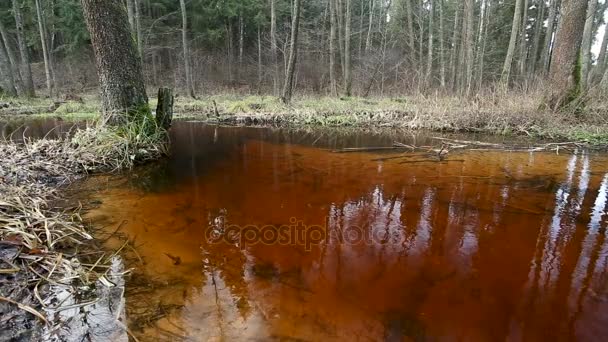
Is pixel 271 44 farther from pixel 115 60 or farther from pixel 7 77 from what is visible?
pixel 115 60

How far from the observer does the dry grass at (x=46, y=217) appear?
6.91 feet

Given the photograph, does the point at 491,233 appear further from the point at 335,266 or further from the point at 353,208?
the point at 335,266

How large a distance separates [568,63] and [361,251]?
8904 mm

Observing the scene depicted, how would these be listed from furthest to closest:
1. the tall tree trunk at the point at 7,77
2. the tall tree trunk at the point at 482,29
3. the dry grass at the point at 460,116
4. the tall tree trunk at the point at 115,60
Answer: the tall tree trunk at the point at 482,29 → the tall tree trunk at the point at 7,77 → the dry grass at the point at 460,116 → the tall tree trunk at the point at 115,60

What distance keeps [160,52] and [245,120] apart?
744 inches

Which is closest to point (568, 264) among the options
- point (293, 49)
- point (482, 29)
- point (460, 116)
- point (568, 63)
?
point (460, 116)

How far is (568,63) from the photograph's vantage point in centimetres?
840

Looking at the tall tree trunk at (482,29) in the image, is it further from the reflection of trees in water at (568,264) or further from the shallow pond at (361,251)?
the reflection of trees in water at (568,264)

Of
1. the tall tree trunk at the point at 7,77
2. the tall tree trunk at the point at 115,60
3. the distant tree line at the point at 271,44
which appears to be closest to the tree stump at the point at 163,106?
the tall tree trunk at the point at 115,60

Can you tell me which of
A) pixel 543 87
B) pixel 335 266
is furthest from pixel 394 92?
pixel 335 266

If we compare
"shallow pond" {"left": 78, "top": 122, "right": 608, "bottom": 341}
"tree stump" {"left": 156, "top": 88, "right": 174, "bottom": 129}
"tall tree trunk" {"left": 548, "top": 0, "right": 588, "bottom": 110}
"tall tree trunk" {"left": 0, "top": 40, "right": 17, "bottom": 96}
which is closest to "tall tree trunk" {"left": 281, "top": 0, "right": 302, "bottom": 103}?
"tree stump" {"left": 156, "top": 88, "right": 174, "bottom": 129}

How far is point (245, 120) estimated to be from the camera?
11.0 metres

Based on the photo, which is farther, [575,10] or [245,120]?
[245,120]

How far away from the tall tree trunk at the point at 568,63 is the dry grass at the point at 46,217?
952 centimetres
